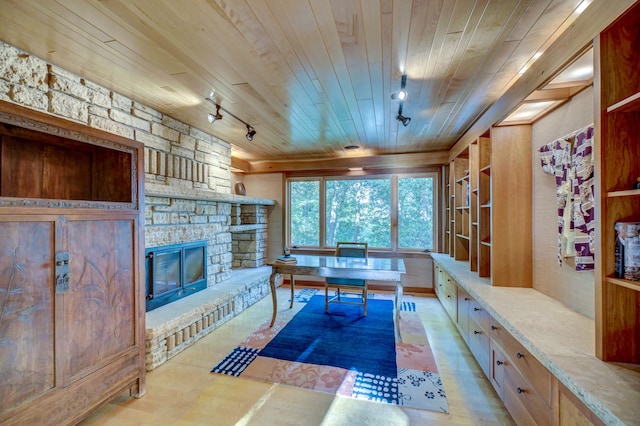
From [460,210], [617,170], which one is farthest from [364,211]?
[617,170]

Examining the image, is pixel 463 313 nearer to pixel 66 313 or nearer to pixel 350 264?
pixel 350 264

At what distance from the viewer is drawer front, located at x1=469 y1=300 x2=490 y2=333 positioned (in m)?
2.10

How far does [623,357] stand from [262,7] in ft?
7.89

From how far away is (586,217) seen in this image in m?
1.60

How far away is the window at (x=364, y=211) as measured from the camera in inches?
185

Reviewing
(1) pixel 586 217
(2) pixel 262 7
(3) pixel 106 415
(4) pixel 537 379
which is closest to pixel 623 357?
(4) pixel 537 379

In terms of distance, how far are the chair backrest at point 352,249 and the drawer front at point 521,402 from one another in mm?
2236

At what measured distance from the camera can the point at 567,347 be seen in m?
1.33

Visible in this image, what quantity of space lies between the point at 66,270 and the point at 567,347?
2812mm

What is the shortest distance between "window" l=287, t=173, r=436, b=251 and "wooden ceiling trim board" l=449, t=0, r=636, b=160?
7.83ft

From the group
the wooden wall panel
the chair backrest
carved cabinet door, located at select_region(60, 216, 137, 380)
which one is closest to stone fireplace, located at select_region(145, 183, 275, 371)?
carved cabinet door, located at select_region(60, 216, 137, 380)

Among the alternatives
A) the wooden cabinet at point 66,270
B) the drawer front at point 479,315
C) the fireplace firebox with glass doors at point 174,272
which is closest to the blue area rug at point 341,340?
the drawer front at point 479,315

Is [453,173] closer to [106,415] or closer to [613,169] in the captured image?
[613,169]

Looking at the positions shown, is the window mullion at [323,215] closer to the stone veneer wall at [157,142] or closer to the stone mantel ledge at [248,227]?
the stone mantel ledge at [248,227]
